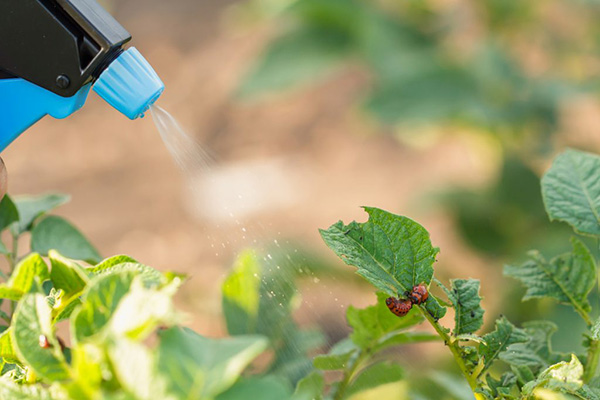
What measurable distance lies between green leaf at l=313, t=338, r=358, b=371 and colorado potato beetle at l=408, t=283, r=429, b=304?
0.27 feet

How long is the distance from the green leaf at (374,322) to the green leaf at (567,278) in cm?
10

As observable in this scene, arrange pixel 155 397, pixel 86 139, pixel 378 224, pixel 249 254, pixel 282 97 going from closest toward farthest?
pixel 155 397
pixel 378 224
pixel 249 254
pixel 86 139
pixel 282 97

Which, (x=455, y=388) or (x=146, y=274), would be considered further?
(x=455, y=388)

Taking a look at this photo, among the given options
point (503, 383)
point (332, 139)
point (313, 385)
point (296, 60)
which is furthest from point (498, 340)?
point (332, 139)

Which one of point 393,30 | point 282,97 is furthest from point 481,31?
point 282,97

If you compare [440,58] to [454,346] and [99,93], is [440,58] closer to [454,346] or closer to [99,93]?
[99,93]

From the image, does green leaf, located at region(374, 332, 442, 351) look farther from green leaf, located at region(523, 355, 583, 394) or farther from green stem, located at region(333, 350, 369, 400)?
green leaf, located at region(523, 355, 583, 394)

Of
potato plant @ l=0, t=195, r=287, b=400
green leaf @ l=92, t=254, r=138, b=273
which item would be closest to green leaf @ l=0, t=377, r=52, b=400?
potato plant @ l=0, t=195, r=287, b=400

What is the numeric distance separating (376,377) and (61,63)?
391 mm

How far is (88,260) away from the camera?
0.66m

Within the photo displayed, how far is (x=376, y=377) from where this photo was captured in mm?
580

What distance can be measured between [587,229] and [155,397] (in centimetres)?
39

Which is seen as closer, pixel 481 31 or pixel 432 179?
pixel 481 31

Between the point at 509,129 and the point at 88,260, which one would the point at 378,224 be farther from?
the point at 509,129
